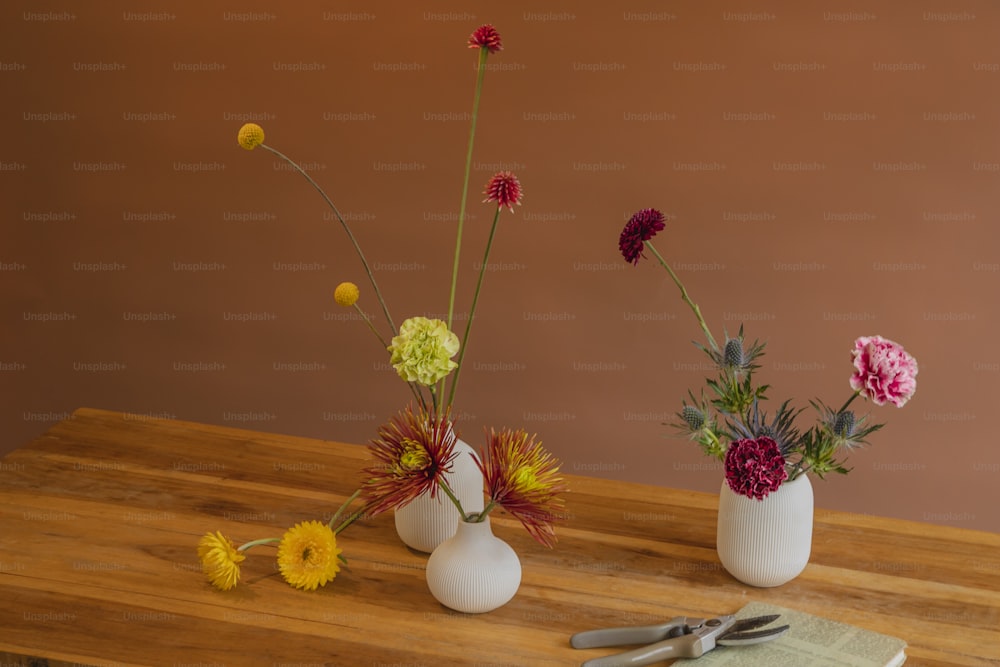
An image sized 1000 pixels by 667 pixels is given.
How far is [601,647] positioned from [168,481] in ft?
3.07

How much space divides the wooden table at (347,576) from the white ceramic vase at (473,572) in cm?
3

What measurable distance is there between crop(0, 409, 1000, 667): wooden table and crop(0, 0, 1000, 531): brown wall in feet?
4.67

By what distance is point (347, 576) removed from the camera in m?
1.76

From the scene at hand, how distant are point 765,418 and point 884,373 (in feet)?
0.65

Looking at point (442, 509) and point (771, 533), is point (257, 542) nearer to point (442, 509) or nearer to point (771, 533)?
point (442, 509)

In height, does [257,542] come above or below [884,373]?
below

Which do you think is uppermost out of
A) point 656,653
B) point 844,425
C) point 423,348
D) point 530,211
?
point 530,211

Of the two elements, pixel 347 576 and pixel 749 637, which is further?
pixel 347 576

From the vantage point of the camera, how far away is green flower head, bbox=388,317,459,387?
1651 millimetres

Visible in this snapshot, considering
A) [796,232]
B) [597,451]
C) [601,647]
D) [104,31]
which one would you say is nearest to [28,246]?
[104,31]

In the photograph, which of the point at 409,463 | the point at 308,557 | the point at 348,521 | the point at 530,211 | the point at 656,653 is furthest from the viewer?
the point at 530,211

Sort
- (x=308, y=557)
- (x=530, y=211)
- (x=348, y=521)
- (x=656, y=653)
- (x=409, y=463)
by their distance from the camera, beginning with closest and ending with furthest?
(x=656, y=653), (x=409, y=463), (x=308, y=557), (x=348, y=521), (x=530, y=211)

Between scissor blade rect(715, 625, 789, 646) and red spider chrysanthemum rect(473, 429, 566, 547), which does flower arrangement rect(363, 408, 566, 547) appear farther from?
scissor blade rect(715, 625, 789, 646)

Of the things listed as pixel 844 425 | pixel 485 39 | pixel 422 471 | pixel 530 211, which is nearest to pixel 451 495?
pixel 422 471
